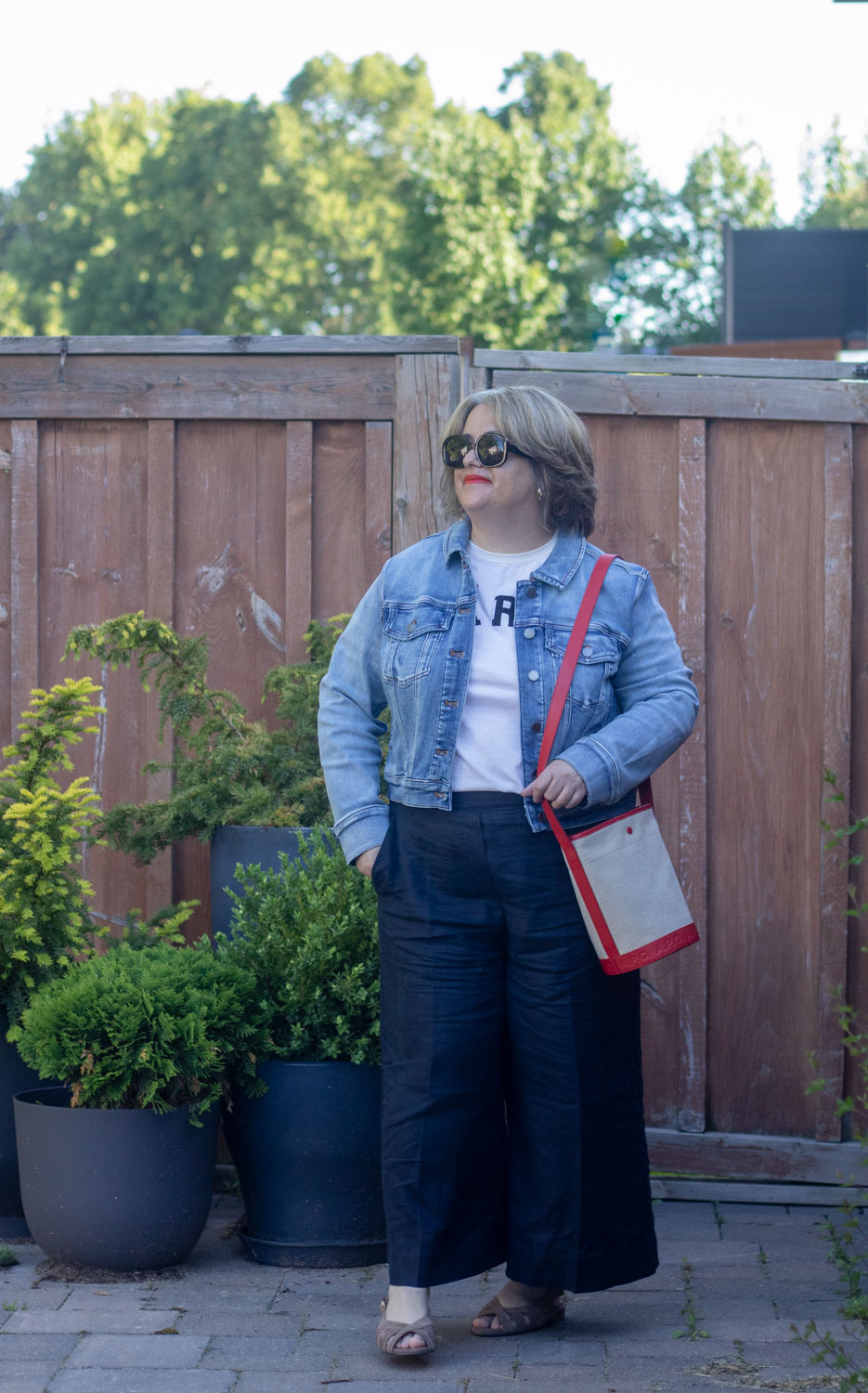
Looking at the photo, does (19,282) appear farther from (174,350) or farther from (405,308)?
(174,350)

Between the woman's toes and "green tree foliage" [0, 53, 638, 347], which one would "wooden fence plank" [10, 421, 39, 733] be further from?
"green tree foliage" [0, 53, 638, 347]

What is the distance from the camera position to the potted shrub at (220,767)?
367cm

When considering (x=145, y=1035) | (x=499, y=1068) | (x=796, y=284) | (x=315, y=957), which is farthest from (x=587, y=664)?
(x=796, y=284)

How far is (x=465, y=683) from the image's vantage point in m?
2.84

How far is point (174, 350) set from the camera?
4.14 metres

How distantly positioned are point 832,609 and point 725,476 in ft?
A: 1.65

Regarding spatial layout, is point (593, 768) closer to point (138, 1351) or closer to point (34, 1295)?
point (138, 1351)

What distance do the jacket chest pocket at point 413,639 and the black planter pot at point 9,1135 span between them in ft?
4.54

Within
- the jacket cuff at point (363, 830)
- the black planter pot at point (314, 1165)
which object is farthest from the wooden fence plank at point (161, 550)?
the jacket cuff at point (363, 830)

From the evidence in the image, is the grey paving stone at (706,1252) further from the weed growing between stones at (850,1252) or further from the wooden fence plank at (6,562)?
the wooden fence plank at (6,562)

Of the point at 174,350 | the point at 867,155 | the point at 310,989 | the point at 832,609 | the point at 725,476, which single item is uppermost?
the point at 867,155

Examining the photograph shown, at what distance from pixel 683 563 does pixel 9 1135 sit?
7.96 ft

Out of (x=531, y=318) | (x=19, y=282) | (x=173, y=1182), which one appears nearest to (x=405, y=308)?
(x=531, y=318)

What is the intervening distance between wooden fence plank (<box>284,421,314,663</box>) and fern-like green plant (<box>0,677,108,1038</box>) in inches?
31.6
